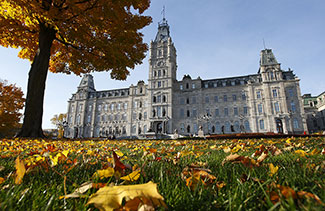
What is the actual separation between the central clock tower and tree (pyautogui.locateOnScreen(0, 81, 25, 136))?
21.3 meters

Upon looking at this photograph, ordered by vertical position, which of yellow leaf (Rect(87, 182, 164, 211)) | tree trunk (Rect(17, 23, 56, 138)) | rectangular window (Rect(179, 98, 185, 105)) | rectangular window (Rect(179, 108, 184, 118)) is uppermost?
rectangular window (Rect(179, 98, 185, 105))

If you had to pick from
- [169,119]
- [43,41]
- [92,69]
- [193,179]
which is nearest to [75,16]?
[43,41]

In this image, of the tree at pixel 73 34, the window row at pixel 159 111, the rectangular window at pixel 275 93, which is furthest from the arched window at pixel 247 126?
the tree at pixel 73 34

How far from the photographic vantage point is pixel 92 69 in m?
10.7

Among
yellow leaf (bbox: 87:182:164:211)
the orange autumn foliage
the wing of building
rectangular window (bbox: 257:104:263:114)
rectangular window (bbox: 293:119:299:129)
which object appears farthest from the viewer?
rectangular window (bbox: 257:104:263:114)

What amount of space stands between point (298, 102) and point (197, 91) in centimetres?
1829

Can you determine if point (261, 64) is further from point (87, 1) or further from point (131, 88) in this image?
point (87, 1)

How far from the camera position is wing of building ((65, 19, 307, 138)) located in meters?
31.5

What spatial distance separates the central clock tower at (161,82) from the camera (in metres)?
35.1

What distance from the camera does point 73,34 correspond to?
27.6ft

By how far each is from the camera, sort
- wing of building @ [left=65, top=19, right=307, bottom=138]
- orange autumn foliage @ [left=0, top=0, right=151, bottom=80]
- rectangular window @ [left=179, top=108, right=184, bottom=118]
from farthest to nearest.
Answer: rectangular window @ [left=179, top=108, right=184, bottom=118], wing of building @ [left=65, top=19, right=307, bottom=138], orange autumn foliage @ [left=0, top=0, right=151, bottom=80]

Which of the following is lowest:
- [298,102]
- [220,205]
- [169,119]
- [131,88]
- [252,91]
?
[220,205]

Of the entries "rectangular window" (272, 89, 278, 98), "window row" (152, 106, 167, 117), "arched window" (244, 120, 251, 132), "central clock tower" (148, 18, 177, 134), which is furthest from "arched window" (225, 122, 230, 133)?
"window row" (152, 106, 167, 117)

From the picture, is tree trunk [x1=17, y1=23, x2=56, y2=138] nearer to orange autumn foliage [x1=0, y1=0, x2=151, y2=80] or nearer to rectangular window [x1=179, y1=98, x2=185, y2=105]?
orange autumn foliage [x1=0, y1=0, x2=151, y2=80]
